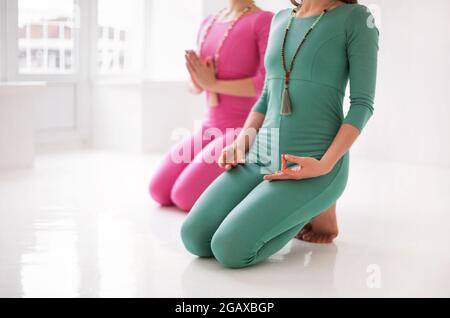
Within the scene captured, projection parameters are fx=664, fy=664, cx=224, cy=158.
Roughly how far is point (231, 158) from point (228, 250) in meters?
0.46

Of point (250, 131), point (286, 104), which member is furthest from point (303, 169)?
point (250, 131)

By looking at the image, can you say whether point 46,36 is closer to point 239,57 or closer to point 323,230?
point 239,57

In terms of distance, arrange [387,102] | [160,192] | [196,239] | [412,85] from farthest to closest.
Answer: [387,102], [412,85], [160,192], [196,239]

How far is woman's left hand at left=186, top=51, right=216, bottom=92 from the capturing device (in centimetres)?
343

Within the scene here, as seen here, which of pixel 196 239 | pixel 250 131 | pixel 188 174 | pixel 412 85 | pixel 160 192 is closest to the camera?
pixel 196 239

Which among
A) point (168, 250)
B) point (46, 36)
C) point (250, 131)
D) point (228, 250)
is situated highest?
point (46, 36)

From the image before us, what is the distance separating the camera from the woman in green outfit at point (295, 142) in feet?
7.77

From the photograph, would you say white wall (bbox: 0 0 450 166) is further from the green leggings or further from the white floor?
the green leggings

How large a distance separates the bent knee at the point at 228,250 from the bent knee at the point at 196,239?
120 millimetres

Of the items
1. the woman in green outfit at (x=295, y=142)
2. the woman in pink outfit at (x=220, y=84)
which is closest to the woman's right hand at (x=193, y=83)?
the woman in pink outfit at (x=220, y=84)

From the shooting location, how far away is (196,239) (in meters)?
2.50

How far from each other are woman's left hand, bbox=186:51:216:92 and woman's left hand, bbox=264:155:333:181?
1.14 m

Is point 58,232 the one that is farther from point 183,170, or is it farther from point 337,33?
point 337,33

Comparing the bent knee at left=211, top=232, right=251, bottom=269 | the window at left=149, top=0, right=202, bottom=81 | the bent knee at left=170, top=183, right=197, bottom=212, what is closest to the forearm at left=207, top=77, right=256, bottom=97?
the bent knee at left=170, top=183, right=197, bottom=212
